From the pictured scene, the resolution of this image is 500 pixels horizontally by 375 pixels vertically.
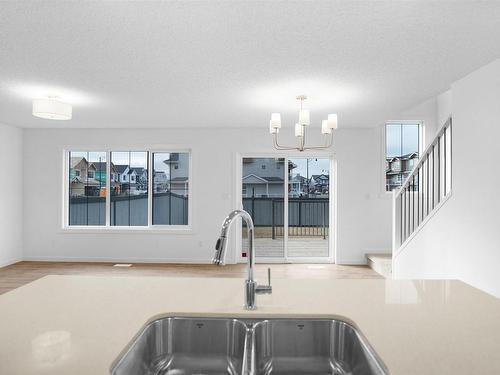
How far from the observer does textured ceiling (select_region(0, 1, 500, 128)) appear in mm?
2266

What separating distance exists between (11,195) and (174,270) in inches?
126

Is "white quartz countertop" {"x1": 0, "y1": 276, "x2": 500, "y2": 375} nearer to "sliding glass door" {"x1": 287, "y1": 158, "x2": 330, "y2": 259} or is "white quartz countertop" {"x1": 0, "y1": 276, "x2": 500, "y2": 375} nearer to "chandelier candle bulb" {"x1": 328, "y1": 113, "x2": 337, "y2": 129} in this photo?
"chandelier candle bulb" {"x1": 328, "y1": 113, "x2": 337, "y2": 129}

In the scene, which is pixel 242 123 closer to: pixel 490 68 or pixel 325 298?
pixel 490 68

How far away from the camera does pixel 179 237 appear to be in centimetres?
662

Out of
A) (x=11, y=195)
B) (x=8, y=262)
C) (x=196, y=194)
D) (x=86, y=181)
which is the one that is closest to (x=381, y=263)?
(x=196, y=194)

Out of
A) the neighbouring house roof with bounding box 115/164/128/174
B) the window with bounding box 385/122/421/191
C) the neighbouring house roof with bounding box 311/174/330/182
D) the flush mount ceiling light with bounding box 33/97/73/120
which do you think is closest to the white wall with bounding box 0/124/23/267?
the neighbouring house roof with bounding box 115/164/128/174

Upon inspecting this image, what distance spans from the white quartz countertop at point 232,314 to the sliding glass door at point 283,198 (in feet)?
16.2

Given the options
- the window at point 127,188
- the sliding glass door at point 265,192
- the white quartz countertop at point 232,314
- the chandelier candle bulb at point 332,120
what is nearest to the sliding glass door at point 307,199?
the sliding glass door at point 265,192

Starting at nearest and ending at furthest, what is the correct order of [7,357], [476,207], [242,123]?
1. [7,357]
2. [476,207]
3. [242,123]

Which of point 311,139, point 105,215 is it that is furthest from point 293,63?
point 105,215

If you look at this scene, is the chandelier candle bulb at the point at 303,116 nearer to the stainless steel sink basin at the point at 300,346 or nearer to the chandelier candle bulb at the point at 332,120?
the chandelier candle bulb at the point at 332,120

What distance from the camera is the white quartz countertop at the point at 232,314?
3.12 feet

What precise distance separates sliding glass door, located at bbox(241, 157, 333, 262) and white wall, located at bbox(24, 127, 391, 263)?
312 millimetres

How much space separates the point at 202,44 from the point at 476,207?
9.44ft
